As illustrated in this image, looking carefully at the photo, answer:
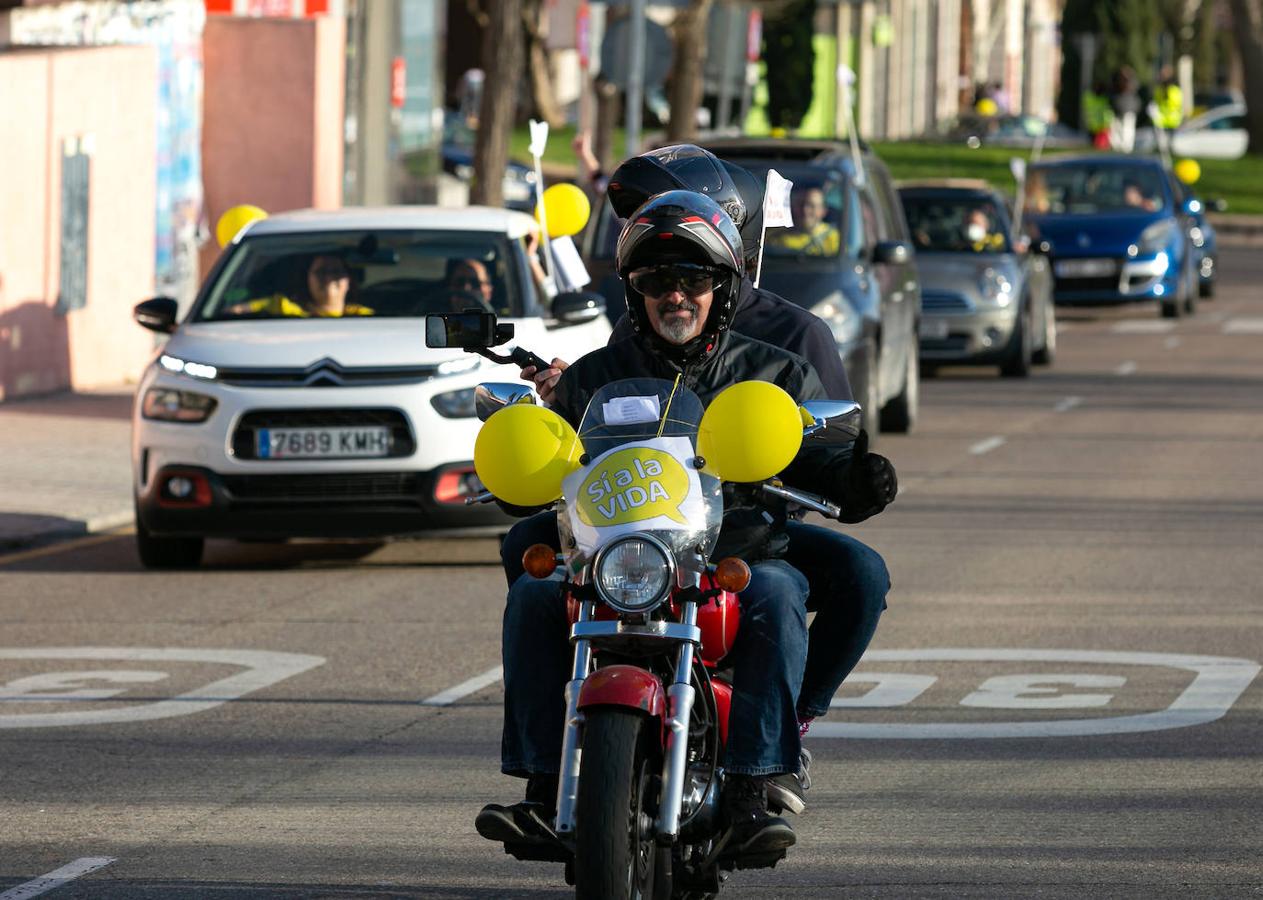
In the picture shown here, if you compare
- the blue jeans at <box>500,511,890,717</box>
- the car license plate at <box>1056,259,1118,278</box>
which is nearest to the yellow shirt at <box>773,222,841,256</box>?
the blue jeans at <box>500,511,890,717</box>

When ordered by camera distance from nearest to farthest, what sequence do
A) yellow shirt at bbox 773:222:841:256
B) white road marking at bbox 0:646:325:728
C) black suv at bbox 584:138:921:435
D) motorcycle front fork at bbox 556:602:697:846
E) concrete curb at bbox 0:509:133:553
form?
motorcycle front fork at bbox 556:602:697:846
white road marking at bbox 0:646:325:728
concrete curb at bbox 0:509:133:553
black suv at bbox 584:138:921:435
yellow shirt at bbox 773:222:841:256

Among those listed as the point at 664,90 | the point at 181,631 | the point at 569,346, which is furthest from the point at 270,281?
the point at 664,90

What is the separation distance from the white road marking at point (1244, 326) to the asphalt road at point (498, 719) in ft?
54.6

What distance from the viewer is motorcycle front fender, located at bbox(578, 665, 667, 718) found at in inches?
219

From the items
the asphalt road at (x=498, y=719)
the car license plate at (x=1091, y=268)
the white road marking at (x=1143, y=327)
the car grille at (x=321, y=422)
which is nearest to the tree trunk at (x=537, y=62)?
the white road marking at (x=1143, y=327)

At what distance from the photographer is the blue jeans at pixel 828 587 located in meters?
6.30

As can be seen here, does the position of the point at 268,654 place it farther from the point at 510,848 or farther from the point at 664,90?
the point at 664,90

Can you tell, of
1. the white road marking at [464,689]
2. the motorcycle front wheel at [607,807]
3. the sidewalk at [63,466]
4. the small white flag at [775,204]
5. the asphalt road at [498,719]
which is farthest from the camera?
the sidewalk at [63,466]

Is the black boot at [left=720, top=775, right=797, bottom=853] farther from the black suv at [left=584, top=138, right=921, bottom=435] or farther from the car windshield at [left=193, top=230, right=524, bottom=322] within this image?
the black suv at [left=584, top=138, right=921, bottom=435]

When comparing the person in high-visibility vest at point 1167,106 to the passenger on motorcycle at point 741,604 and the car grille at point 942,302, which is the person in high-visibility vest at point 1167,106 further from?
the passenger on motorcycle at point 741,604

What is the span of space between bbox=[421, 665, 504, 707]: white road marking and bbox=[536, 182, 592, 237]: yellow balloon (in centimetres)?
153

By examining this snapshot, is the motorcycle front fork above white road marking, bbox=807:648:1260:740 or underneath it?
above

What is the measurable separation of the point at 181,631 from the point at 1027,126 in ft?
241

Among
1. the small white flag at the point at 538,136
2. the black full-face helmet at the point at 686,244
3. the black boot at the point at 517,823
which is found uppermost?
the small white flag at the point at 538,136
